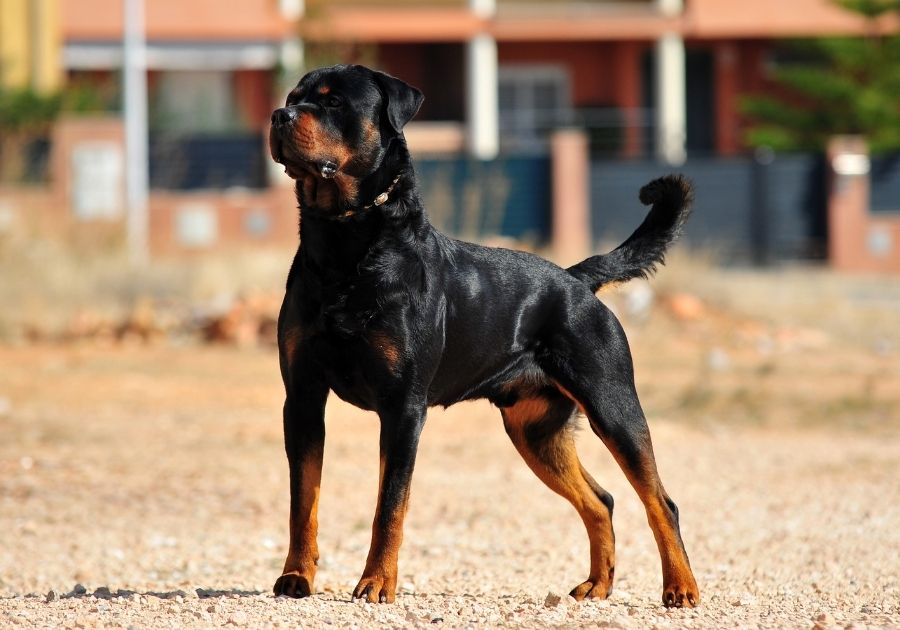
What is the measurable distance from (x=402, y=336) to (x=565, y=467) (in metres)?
1.16

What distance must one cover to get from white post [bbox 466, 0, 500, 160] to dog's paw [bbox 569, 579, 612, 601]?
84.6 ft

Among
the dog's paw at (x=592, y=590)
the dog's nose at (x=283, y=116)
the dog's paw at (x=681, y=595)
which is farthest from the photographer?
the dog's paw at (x=592, y=590)

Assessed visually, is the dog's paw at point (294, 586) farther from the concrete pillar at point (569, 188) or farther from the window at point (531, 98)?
the window at point (531, 98)

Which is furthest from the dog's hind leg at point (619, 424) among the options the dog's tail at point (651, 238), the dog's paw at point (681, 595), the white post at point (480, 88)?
the white post at point (480, 88)

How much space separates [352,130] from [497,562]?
9.10 ft

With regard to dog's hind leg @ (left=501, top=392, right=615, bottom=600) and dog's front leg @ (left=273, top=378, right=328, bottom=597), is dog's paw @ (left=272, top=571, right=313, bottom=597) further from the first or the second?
dog's hind leg @ (left=501, top=392, right=615, bottom=600)

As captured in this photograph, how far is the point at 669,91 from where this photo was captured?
32.2 meters

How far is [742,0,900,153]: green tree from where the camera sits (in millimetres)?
30281

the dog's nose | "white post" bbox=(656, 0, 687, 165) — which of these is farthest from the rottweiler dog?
"white post" bbox=(656, 0, 687, 165)

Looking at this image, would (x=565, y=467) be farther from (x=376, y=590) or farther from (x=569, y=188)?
(x=569, y=188)

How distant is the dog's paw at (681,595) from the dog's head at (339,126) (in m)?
1.86

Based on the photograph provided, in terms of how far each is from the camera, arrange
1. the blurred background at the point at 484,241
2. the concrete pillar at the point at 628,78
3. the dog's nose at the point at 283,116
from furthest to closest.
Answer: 1. the concrete pillar at the point at 628,78
2. the blurred background at the point at 484,241
3. the dog's nose at the point at 283,116

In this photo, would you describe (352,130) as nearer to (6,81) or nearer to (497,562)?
(497,562)

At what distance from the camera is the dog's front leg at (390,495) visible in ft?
17.0
